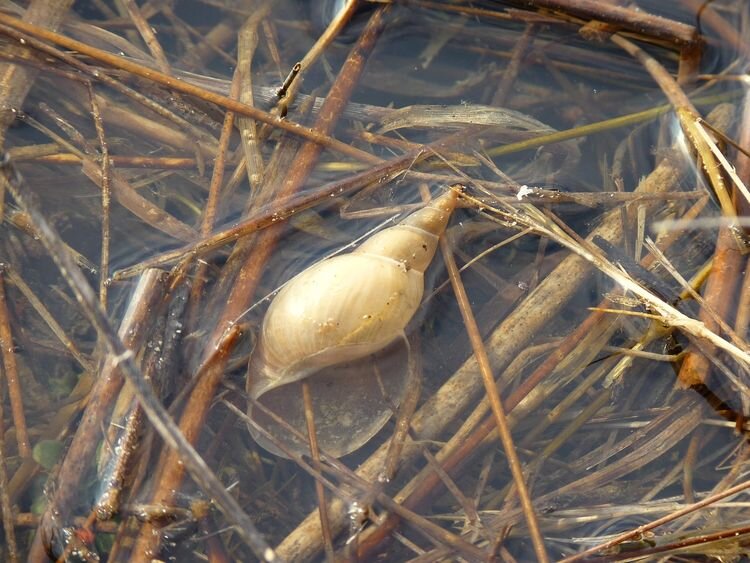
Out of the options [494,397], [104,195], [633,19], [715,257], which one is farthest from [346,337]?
[633,19]

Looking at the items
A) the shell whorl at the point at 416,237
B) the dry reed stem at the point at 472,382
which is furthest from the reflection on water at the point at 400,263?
the shell whorl at the point at 416,237

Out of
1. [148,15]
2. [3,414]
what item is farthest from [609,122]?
[3,414]

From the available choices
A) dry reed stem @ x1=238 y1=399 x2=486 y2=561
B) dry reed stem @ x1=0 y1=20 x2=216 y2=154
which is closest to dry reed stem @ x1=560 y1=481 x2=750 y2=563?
dry reed stem @ x1=238 y1=399 x2=486 y2=561

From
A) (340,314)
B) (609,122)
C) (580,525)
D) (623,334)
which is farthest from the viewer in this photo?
(609,122)

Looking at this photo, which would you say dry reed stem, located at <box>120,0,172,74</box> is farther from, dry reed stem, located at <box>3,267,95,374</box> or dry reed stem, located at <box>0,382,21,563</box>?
dry reed stem, located at <box>0,382,21,563</box>

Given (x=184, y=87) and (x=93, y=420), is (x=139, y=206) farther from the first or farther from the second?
(x=93, y=420)

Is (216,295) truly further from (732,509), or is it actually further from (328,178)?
(732,509)

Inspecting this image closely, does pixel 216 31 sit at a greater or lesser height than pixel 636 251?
greater
